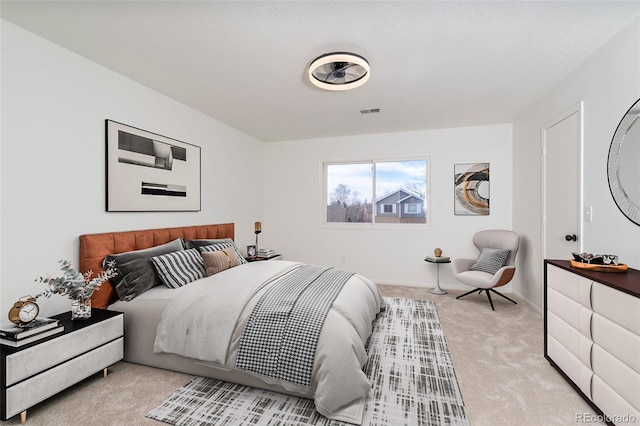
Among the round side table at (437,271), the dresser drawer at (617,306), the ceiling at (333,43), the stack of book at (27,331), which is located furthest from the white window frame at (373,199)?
the stack of book at (27,331)

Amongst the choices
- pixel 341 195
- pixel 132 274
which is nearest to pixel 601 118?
pixel 341 195

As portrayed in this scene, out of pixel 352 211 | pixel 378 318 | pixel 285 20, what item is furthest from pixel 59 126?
pixel 352 211

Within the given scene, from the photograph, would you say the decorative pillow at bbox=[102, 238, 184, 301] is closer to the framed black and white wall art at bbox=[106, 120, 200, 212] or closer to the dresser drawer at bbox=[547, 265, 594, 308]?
the framed black and white wall art at bbox=[106, 120, 200, 212]

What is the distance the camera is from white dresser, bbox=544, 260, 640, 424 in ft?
5.04

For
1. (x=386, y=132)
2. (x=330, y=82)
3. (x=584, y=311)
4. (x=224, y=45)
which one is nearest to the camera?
(x=584, y=311)

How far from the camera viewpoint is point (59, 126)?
2.43 metres

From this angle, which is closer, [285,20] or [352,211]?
[285,20]

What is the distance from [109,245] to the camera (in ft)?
8.80

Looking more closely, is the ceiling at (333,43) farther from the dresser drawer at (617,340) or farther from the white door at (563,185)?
the dresser drawer at (617,340)

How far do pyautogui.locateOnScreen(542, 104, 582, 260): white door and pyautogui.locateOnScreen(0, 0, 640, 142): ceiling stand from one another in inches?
20.5

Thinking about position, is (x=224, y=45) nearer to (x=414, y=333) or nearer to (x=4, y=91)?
(x=4, y=91)

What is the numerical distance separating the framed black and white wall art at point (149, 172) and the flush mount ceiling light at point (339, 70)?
6.35 feet

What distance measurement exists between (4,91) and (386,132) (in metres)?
4.53

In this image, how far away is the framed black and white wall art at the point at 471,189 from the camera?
4598 millimetres
